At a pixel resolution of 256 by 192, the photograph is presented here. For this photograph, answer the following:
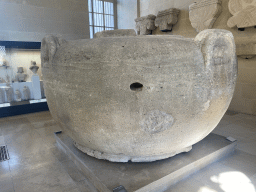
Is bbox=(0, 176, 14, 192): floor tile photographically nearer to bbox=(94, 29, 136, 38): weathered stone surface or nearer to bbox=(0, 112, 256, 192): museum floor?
bbox=(0, 112, 256, 192): museum floor

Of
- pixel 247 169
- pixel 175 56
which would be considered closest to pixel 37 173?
pixel 175 56

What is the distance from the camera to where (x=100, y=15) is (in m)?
11.0

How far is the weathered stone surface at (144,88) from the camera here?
2.02 metres

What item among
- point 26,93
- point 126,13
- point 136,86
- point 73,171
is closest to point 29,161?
point 73,171

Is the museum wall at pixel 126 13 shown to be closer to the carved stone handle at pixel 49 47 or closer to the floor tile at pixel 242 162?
the carved stone handle at pixel 49 47

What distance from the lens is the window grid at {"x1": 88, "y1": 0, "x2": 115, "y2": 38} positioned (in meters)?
10.8

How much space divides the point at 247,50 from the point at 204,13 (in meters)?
1.62

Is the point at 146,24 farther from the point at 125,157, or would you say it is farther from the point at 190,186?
the point at 190,186

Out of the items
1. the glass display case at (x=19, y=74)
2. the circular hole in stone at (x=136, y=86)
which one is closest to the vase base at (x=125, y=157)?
the circular hole in stone at (x=136, y=86)

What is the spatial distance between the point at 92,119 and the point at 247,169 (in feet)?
7.01

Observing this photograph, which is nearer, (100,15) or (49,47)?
(49,47)

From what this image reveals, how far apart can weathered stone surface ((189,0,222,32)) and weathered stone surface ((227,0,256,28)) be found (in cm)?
44

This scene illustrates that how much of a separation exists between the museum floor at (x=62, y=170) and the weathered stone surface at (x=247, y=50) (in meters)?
1.91

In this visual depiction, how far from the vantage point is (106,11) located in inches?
442
